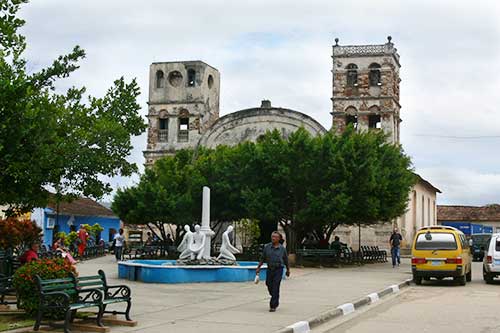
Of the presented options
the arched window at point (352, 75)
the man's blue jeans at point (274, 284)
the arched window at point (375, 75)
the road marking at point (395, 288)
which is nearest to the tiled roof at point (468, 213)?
the arched window at point (375, 75)

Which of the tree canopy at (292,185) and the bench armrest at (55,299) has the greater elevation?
the tree canopy at (292,185)

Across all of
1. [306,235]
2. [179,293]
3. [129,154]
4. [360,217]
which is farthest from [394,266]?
[129,154]

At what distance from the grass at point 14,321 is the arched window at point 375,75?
111 feet

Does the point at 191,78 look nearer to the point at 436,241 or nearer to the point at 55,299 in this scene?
the point at 436,241

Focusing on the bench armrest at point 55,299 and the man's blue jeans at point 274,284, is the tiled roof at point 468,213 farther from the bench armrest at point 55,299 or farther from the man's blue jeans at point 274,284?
the bench armrest at point 55,299

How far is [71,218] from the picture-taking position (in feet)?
148

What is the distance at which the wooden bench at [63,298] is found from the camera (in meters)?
10.1

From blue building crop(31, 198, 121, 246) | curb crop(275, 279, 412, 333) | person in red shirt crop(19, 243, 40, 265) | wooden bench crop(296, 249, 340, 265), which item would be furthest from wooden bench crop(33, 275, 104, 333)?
blue building crop(31, 198, 121, 246)

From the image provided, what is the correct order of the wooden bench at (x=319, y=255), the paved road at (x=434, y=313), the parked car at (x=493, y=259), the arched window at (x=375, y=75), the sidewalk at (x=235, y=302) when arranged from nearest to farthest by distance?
the sidewalk at (x=235, y=302)
the paved road at (x=434, y=313)
the parked car at (x=493, y=259)
the wooden bench at (x=319, y=255)
the arched window at (x=375, y=75)

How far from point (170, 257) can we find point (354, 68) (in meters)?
17.8

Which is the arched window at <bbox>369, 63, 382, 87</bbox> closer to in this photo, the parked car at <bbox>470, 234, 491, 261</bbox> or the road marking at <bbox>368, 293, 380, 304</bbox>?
the parked car at <bbox>470, 234, 491, 261</bbox>

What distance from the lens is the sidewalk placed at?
11.6 meters

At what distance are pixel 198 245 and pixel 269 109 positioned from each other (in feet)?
67.8

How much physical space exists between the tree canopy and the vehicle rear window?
17.7 feet
